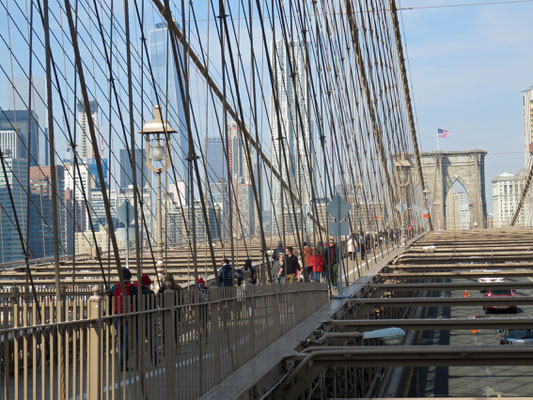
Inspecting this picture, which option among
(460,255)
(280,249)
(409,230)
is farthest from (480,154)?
(280,249)

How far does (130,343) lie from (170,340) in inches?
27.9

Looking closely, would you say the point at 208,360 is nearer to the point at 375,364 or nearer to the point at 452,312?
the point at 375,364

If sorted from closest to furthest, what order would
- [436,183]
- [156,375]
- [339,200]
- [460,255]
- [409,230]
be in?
[156,375] → [339,200] → [460,255] → [409,230] → [436,183]

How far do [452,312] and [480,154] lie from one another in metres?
70.4

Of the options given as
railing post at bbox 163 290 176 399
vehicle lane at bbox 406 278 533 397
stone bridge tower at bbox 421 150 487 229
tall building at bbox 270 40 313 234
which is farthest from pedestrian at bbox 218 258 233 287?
stone bridge tower at bbox 421 150 487 229

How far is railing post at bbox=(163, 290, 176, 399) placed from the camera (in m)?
5.57

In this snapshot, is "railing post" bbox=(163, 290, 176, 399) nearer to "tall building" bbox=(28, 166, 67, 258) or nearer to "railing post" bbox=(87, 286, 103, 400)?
"railing post" bbox=(87, 286, 103, 400)

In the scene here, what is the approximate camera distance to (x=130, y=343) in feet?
16.6

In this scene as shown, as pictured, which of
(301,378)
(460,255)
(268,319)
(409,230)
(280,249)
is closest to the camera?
(301,378)

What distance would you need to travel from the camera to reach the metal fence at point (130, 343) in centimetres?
399

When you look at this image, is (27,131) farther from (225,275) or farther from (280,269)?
(225,275)

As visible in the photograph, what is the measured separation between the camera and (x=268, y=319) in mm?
8852

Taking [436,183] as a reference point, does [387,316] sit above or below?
below

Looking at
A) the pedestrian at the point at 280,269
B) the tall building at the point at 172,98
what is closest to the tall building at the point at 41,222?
the tall building at the point at 172,98
